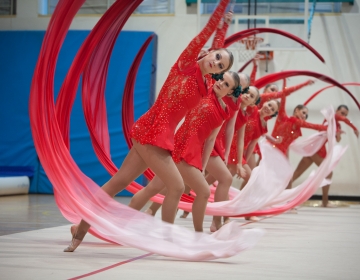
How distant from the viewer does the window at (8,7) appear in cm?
1238

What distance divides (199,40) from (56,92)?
8.51 meters

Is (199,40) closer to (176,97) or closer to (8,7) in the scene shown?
(176,97)

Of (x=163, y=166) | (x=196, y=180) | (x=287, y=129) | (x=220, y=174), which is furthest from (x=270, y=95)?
(x=163, y=166)

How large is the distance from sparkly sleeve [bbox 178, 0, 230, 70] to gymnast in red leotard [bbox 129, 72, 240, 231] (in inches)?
29.3

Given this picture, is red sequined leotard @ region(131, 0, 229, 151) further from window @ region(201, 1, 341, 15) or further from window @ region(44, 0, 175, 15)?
window @ region(44, 0, 175, 15)

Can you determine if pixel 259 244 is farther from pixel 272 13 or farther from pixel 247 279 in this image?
pixel 272 13

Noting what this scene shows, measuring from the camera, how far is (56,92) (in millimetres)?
11648

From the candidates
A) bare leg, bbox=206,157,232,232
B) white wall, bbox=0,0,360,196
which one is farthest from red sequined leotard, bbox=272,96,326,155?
bare leg, bbox=206,157,232,232

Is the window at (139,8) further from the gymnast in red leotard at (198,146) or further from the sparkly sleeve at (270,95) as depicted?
the gymnast in red leotard at (198,146)

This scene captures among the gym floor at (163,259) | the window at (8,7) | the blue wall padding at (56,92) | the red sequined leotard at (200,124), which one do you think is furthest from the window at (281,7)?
the red sequined leotard at (200,124)

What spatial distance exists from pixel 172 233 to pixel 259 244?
1.35 meters

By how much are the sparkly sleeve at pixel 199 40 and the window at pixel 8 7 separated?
9.65 m

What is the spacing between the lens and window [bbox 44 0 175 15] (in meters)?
11.9

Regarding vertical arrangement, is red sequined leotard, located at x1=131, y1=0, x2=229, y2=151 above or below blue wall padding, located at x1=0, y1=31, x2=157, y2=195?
above
